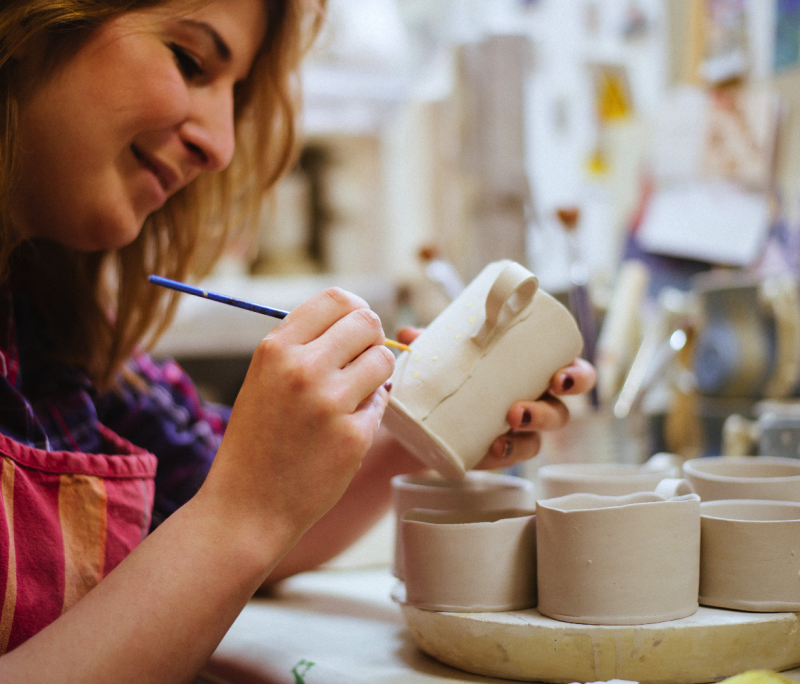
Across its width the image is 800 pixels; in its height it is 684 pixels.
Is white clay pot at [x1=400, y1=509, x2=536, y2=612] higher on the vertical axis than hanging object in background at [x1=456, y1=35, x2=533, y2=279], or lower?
lower

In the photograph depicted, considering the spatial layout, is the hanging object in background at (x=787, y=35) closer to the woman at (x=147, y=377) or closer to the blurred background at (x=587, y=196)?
the blurred background at (x=587, y=196)

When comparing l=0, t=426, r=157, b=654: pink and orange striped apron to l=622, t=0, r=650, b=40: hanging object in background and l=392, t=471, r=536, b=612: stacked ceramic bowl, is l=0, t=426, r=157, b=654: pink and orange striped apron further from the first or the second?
l=622, t=0, r=650, b=40: hanging object in background

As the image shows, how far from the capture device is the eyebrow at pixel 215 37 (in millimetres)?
569

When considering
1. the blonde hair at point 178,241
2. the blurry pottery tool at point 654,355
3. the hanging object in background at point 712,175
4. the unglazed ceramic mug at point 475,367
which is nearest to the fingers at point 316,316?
the unglazed ceramic mug at point 475,367

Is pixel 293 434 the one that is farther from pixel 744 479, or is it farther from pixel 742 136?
pixel 742 136

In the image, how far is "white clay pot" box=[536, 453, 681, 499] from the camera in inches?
20.7

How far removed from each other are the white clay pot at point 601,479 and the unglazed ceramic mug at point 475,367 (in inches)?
2.3

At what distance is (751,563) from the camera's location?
42cm

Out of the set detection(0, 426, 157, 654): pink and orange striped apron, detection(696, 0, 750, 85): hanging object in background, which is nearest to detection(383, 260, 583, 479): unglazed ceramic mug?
detection(0, 426, 157, 654): pink and orange striped apron

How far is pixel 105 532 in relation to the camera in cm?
52

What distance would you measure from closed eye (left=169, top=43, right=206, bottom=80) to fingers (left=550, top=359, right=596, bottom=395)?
1.29ft

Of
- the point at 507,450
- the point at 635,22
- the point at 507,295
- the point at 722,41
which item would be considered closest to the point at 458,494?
the point at 507,450

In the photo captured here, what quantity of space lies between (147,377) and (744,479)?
0.61 metres

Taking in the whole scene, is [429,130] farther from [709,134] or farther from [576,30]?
[709,134]
